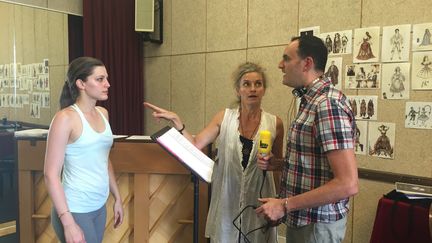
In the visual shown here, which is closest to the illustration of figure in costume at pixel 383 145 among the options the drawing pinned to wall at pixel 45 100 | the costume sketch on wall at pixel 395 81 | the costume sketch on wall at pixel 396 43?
the costume sketch on wall at pixel 395 81

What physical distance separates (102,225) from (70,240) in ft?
0.91

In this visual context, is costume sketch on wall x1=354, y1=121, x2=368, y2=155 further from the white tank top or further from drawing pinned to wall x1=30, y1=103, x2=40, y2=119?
drawing pinned to wall x1=30, y1=103, x2=40, y2=119

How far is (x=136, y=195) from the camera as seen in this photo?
236 centimetres

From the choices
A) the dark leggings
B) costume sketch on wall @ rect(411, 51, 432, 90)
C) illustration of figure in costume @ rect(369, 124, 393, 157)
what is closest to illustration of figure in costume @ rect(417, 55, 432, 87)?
costume sketch on wall @ rect(411, 51, 432, 90)

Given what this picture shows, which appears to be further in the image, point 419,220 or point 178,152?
point 419,220

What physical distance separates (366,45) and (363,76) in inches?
8.6

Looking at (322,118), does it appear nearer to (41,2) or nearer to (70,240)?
(70,240)

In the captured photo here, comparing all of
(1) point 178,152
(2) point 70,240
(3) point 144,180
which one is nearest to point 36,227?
(3) point 144,180

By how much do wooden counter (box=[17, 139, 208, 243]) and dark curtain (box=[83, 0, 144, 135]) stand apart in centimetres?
168

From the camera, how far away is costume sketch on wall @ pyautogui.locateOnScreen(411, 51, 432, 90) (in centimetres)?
235

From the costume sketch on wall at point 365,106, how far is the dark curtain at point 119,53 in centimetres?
249

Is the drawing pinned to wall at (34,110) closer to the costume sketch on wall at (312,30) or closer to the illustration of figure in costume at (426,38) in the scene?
the costume sketch on wall at (312,30)

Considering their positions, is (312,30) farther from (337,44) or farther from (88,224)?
(88,224)

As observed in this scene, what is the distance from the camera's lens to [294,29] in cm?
308
